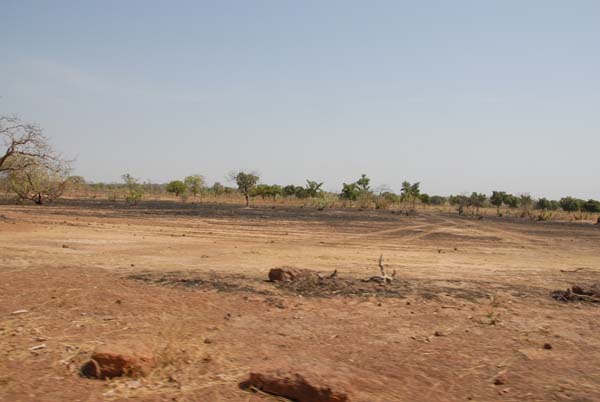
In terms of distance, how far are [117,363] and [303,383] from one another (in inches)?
74.8

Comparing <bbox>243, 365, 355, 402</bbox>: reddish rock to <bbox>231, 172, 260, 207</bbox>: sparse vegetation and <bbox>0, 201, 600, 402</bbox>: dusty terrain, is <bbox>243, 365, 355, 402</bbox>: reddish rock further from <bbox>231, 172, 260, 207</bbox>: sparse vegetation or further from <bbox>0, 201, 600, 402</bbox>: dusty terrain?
<bbox>231, 172, 260, 207</bbox>: sparse vegetation

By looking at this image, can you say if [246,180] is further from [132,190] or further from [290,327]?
[290,327]

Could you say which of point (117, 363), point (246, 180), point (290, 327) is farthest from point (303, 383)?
point (246, 180)

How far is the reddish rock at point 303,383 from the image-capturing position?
407 cm

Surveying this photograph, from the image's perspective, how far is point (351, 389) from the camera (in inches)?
164

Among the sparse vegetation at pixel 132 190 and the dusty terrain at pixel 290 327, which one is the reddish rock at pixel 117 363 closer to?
the dusty terrain at pixel 290 327

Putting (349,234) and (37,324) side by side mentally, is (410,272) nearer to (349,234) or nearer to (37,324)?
(37,324)

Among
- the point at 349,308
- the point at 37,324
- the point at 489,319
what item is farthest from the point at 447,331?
the point at 37,324

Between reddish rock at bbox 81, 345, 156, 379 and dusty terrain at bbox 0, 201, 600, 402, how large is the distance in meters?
0.10

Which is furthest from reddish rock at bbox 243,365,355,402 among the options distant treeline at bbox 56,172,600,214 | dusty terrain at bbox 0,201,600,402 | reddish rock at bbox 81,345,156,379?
distant treeline at bbox 56,172,600,214

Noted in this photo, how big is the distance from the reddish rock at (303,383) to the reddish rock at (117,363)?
1.09 m

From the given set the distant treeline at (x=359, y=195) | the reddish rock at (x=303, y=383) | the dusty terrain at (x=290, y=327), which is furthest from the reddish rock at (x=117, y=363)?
the distant treeline at (x=359, y=195)

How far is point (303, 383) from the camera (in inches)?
166

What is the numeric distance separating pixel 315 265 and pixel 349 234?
10.4 meters
